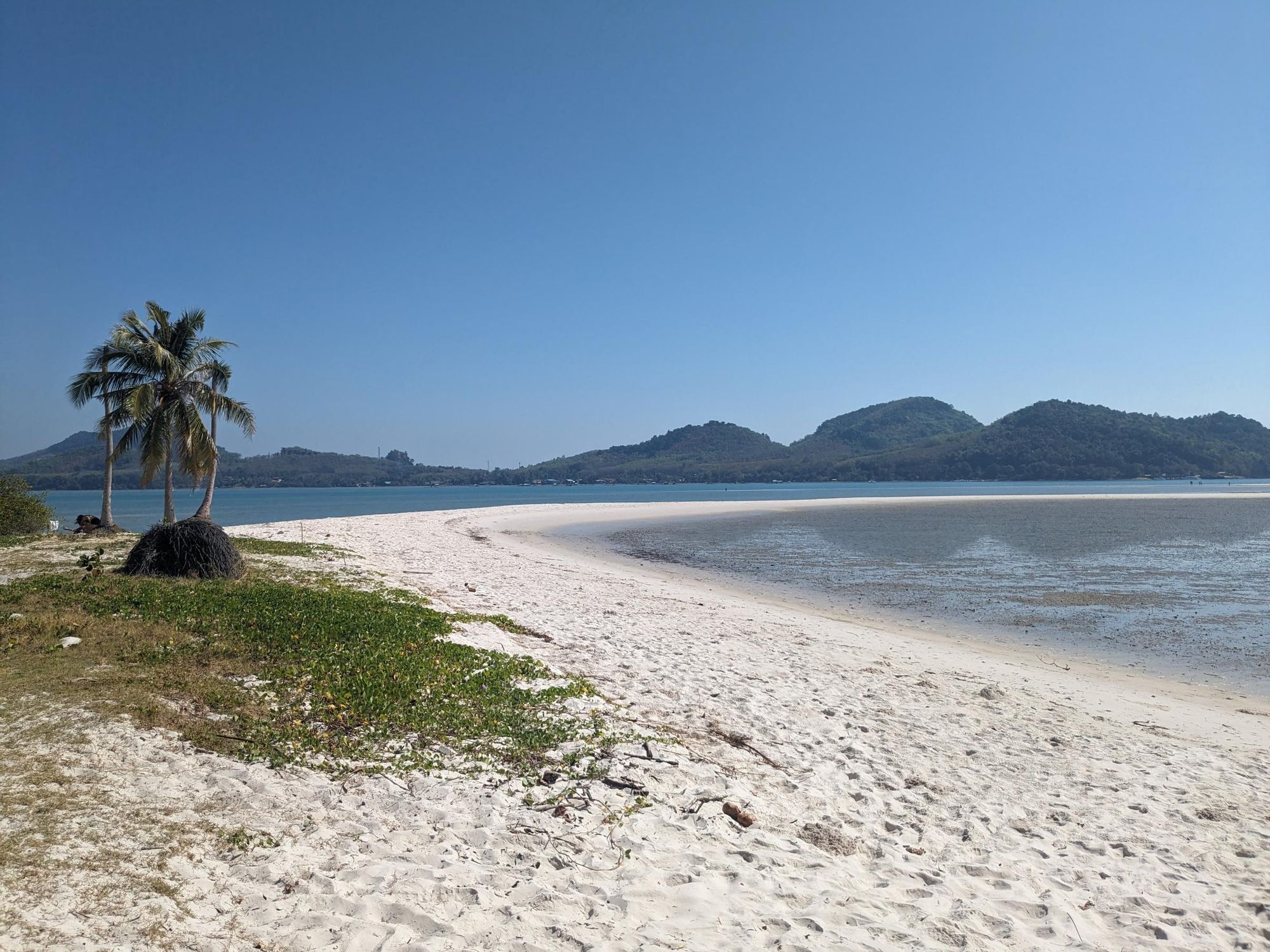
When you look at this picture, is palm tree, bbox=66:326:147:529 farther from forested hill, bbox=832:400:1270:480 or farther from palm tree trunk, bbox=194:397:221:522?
forested hill, bbox=832:400:1270:480

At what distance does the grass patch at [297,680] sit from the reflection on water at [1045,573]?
32.1ft

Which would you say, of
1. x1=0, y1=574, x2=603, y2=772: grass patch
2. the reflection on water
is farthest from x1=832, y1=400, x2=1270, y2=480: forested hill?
x1=0, y1=574, x2=603, y2=772: grass patch

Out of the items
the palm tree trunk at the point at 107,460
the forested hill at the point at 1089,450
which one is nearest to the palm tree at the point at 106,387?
the palm tree trunk at the point at 107,460

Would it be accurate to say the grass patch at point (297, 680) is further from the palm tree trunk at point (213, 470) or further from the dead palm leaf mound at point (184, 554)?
the palm tree trunk at point (213, 470)

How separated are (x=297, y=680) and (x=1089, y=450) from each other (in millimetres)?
178738

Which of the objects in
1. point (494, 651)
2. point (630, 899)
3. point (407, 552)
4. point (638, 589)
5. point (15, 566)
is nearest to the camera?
point (630, 899)

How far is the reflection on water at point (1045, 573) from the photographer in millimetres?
13359

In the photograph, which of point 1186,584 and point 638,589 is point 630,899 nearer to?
point 638,589

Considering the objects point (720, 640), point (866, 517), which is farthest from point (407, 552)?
point (866, 517)

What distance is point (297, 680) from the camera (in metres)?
7.46

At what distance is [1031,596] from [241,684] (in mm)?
17150

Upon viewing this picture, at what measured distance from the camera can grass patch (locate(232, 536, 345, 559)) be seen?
19266 millimetres

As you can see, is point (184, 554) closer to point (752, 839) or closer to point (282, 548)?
point (282, 548)

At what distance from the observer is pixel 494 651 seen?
9.26 m
